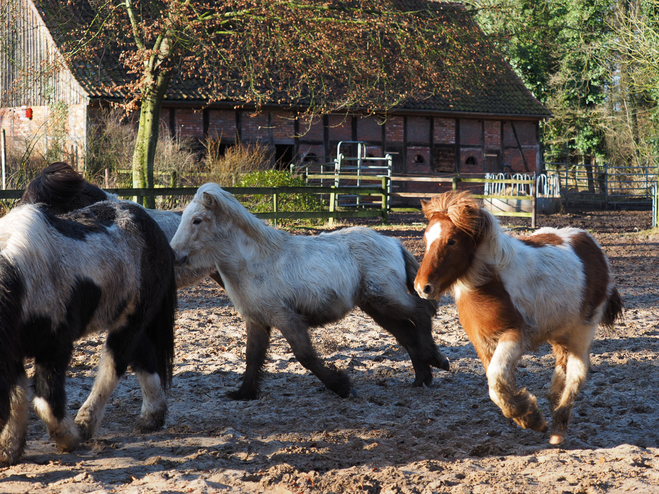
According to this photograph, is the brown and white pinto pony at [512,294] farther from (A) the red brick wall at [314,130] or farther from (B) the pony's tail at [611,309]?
(A) the red brick wall at [314,130]

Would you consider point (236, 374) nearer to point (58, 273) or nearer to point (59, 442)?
point (59, 442)

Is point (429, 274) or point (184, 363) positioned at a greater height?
A: point (429, 274)

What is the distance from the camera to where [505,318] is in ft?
12.7

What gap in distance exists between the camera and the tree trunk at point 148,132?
15617 millimetres

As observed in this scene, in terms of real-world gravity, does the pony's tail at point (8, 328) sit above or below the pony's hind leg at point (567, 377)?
above

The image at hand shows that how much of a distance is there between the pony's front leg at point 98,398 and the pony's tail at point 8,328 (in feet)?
2.68

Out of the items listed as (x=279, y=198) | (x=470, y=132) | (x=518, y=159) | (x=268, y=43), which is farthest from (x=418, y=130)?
(x=268, y=43)

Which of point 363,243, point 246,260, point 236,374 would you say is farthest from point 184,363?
point 363,243

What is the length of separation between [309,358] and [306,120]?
2067 centimetres

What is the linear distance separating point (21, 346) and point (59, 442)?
2.23ft

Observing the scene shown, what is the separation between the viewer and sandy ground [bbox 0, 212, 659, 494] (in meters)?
3.44

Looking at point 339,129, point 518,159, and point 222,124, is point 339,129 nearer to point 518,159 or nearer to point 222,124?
point 222,124

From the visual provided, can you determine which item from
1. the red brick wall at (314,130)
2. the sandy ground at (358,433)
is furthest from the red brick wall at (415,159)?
the sandy ground at (358,433)

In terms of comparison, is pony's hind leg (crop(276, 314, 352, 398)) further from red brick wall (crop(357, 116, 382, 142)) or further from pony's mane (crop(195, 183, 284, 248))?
red brick wall (crop(357, 116, 382, 142))
